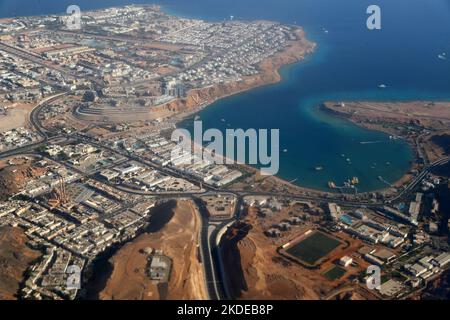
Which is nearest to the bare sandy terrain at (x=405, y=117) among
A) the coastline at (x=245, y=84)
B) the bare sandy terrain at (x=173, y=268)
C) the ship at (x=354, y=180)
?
the ship at (x=354, y=180)

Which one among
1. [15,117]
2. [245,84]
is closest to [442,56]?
[245,84]

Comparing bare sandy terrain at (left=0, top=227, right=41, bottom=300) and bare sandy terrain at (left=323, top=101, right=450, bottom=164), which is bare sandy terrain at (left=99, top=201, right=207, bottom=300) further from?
bare sandy terrain at (left=323, top=101, right=450, bottom=164)

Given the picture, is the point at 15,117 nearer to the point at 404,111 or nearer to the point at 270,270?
the point at 270,270

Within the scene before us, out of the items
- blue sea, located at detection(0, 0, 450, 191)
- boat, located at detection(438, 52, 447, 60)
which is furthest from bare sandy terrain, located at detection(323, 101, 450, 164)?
boat, located at detection(438, 52, 447, 60)

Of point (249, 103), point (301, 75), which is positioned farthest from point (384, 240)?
point (301, 75)

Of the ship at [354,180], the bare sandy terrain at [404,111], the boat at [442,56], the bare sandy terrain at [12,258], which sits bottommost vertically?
the bare sandy terrain at [12,258]

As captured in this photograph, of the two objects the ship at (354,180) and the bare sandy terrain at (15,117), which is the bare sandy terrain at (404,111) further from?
the bare sandy terrain at (15,117)
